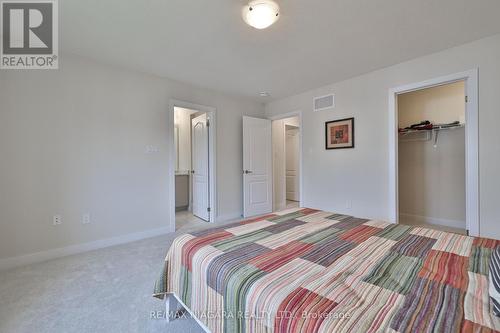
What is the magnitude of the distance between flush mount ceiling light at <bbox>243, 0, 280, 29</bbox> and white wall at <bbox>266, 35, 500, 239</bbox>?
6.92ft

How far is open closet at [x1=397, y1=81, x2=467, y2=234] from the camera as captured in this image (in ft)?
11.2

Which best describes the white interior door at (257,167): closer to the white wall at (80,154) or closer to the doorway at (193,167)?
the doorway at (193,167)

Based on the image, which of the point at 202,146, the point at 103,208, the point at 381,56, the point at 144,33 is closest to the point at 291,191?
the point at 202,146

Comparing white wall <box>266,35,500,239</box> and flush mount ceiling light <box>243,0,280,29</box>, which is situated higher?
flush mount ceiling light <box>243,0,280,29</box>

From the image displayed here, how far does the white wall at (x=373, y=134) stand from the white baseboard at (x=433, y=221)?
1182 mm

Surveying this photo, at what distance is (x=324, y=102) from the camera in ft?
12.6

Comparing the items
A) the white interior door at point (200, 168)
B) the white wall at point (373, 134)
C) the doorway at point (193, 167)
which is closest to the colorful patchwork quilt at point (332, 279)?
the white wall at point (373, 134)

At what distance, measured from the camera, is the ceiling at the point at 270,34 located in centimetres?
188

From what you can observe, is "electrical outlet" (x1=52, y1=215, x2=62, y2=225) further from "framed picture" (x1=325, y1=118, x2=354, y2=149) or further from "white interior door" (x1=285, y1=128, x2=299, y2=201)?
"white interior door" (x1=285, y1=128, x2=299, y2=201)

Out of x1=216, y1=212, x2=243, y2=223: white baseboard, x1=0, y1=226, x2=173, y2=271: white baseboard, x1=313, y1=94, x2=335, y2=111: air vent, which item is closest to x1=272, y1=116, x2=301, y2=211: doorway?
x1=313, y1=94, x2=335, y2=111: air vent

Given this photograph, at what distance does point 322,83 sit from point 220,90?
1754mm

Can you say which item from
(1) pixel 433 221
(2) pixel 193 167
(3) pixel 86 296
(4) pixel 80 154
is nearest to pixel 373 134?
(1) pixel 433 221

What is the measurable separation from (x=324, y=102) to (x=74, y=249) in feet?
13.7

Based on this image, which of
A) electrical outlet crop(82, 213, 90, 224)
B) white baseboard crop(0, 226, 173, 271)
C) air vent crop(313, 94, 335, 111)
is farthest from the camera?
air vent crop(313, 94, 335, 111)
